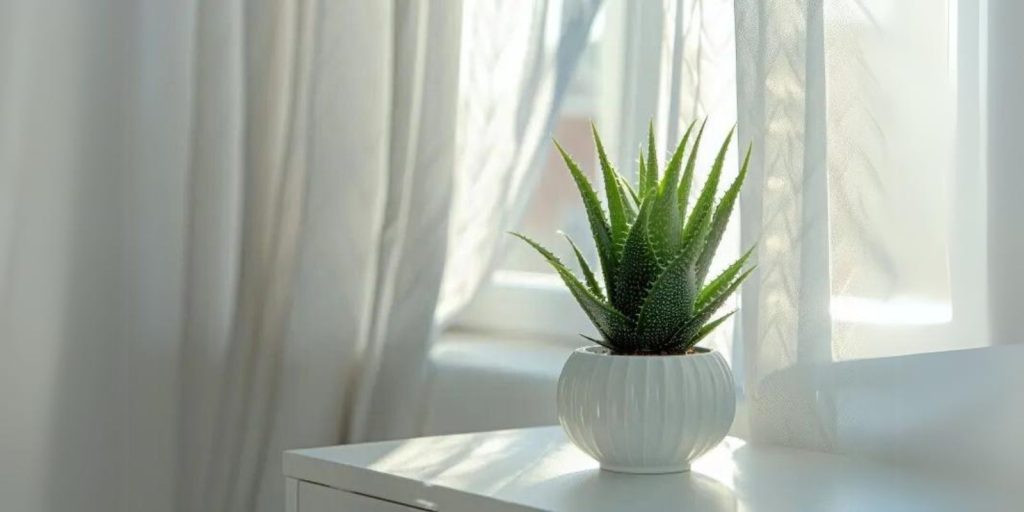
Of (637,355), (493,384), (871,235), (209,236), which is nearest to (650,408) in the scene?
(637,355)

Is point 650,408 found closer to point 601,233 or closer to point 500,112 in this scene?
point 601,233

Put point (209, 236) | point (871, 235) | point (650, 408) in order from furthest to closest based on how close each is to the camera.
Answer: point (209, 236), point (871, 235), point (650, 408)

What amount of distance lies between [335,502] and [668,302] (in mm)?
345

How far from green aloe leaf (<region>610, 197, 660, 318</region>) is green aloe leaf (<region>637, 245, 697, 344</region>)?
1cm

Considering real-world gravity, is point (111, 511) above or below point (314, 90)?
below

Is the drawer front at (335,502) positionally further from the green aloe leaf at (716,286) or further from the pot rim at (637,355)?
the green aloe leaf at (716,286)

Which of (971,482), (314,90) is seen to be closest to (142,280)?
(314,90)

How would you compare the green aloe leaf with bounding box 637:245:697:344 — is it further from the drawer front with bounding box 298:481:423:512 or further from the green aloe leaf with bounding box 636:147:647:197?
the drawer front with bounding box 298:481:423:512

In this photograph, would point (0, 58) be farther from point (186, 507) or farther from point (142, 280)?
Answer: point (186, 507)

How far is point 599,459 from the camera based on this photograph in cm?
120

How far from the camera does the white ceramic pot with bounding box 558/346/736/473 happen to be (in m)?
1.16

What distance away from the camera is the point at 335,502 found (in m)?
1.25

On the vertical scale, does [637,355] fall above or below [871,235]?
below

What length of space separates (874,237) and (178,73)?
3.70 ft
